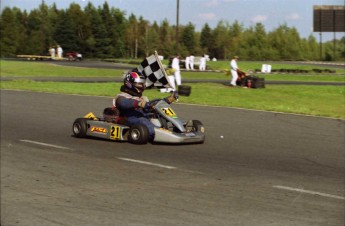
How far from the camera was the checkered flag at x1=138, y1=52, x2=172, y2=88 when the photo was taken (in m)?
1.73

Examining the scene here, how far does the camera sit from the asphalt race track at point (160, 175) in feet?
10.9

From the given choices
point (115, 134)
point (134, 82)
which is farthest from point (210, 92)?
point (134, 82)

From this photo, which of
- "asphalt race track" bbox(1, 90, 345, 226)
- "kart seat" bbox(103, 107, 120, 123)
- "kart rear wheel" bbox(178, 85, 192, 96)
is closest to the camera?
"kart rear wheel" bbox(178, 85, 192, 96)

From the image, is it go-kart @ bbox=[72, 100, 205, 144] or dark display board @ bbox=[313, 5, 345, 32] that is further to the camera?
go-kart @ bbox=[72, 100, 205, 144]

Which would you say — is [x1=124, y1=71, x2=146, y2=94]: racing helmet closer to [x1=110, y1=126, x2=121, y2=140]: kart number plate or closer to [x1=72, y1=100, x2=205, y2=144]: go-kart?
[x1=72, y1=100, x2=205, y2=144]: go-kart

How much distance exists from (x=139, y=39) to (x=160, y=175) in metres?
3.14

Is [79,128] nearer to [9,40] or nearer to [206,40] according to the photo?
[9,40]

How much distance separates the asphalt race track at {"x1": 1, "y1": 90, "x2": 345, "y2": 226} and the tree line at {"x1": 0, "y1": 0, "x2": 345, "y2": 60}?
0.63 m

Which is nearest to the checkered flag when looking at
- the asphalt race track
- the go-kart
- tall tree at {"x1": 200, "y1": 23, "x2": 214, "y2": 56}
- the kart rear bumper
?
tall tree at {"x1": 200, "y1": 23, "x2": 214, "y2": 56}

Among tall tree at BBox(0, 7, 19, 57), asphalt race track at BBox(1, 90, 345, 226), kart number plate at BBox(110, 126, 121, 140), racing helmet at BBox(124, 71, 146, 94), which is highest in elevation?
tall tree at BBox(0, 7, 19, 57)

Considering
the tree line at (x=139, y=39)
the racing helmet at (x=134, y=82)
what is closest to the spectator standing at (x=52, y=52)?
the tree line at (x=139, y=39)

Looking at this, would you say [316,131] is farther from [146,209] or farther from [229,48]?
[229,48]

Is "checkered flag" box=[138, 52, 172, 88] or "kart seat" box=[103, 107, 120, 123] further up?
"checkered flag" box=[138, 52, 172, 88]

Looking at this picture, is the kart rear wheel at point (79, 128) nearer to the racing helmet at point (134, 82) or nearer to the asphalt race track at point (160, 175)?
the asphalt race track at point (160, 175)
